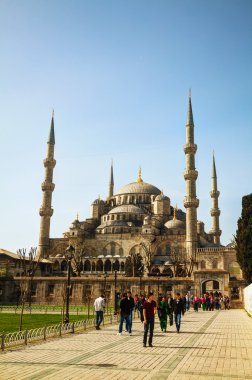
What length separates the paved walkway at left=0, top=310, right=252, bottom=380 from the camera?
19.6ft

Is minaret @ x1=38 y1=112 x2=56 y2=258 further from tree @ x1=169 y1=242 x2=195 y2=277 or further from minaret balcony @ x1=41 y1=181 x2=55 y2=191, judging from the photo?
tree @ x1=169 y1=242 x2=195 y2=277

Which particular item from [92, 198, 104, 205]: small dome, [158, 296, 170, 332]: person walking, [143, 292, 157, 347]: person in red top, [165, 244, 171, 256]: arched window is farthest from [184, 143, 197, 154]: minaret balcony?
[143, 292, 157, 347]: person in red top

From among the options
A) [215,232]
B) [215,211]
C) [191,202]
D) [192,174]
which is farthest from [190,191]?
[215,232]

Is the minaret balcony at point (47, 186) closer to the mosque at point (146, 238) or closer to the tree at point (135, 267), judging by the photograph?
the mosque at point (146, 238)

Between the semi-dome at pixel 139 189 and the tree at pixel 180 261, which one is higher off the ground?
the semi-dome at pixel 139 189

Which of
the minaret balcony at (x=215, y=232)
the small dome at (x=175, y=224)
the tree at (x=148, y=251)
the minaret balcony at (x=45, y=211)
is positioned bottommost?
the tree at (x=148, y=251)

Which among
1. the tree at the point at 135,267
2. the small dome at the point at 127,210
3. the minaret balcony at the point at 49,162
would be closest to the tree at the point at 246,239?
the tree at the point at 135,267

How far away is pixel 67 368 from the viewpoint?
21.2 ft

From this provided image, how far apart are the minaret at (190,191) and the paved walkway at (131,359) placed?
35.8 meters

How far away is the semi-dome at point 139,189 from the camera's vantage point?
6644 cm

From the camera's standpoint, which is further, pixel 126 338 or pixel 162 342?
pixel 126 338

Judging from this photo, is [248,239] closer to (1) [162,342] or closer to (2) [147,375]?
(1) [162,342]

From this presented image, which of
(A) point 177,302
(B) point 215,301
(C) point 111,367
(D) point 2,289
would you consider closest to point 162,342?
(A) point 177,302

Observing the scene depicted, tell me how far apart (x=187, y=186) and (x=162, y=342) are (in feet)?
128
